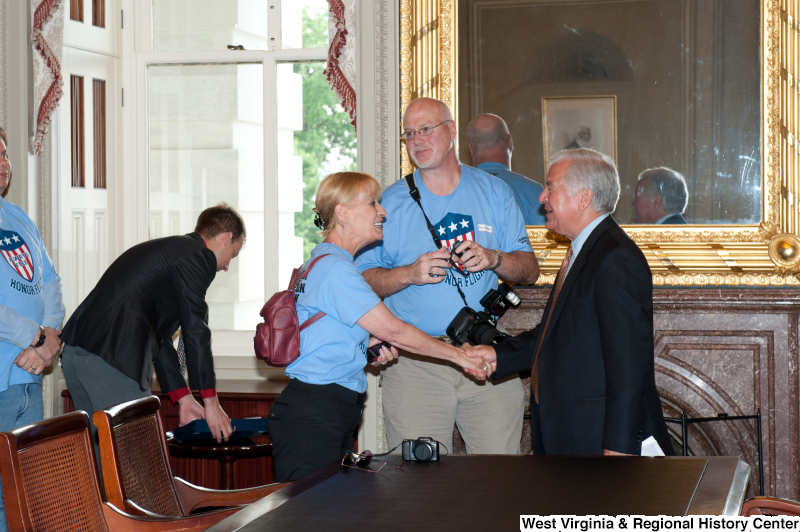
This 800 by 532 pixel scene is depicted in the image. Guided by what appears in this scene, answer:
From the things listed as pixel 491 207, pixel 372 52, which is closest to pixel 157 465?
pixel 491 207

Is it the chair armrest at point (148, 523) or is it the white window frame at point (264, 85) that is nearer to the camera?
the chair armrest at point (148, 523)

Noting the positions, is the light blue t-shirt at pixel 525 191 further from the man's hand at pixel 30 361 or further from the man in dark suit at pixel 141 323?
the man's hand at pixel 30 361

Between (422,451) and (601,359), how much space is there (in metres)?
0.66

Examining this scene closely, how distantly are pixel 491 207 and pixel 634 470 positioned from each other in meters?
1.47

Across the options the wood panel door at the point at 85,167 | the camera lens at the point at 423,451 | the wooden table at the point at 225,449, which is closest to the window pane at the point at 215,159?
the wood panel door at the point at 85,167

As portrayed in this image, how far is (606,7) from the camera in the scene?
383cm

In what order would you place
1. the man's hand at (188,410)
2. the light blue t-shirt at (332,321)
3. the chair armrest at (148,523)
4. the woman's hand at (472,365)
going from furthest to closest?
the man's hand at (188,410)
the woman's hand at (472,365)
the light blue t-shirt at (332,321)
the chair armrest at (148,523)

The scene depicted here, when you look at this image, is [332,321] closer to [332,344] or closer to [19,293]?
[332,344]

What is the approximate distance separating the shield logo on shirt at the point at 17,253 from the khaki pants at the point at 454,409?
1.62 m

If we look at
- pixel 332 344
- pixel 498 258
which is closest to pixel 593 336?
pixel 498 258

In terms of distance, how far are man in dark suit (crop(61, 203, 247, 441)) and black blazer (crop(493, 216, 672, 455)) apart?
1440 millimetres

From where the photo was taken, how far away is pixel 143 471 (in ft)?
7.67

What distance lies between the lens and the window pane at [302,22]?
468 cm

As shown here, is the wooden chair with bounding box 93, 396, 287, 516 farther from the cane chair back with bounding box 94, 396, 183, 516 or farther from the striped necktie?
the striped necktie
